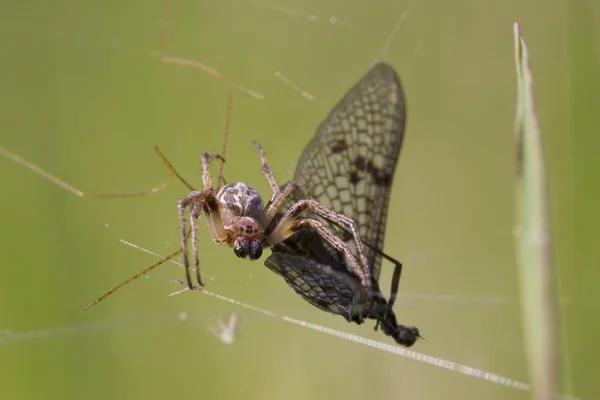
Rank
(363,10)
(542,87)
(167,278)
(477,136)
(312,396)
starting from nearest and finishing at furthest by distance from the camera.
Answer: (167,278)
(312,396)
(542,87)
(477,136)
(363,10)

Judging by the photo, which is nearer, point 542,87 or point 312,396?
point 312,396

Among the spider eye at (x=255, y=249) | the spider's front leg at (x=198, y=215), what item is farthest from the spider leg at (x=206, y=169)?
the spider eye at (x=255, y=249)

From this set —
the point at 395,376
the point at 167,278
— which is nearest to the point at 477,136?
the point at 395,376

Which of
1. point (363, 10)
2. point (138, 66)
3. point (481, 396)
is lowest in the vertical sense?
point (481, 396)

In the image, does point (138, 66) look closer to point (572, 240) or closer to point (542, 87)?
point (542, 87)

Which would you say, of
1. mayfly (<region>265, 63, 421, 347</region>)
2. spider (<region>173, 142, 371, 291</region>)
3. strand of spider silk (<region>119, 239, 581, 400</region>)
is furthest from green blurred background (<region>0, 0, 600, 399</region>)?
mayfly (<region>265, 63, 421, 347</region>)

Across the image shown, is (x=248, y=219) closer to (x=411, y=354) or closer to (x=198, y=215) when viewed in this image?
→ (x=198, y=215)
